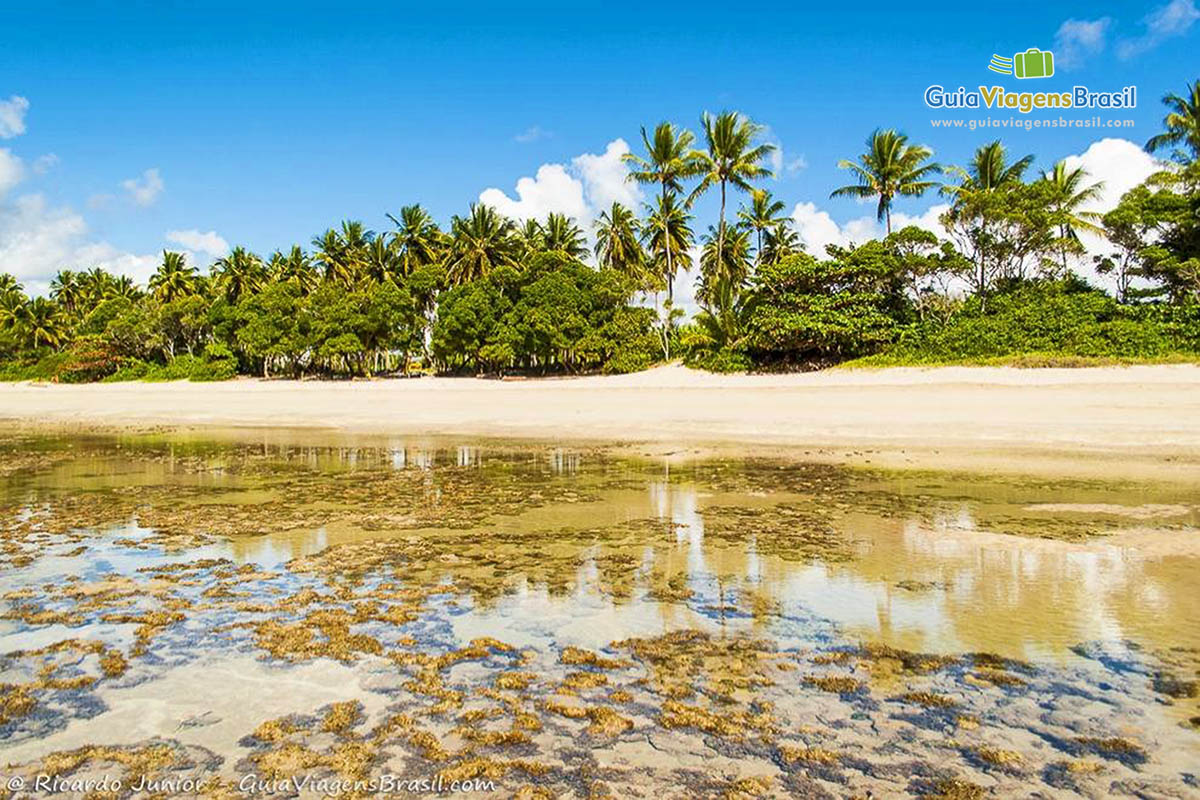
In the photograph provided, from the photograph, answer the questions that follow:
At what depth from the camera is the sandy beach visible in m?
17.8

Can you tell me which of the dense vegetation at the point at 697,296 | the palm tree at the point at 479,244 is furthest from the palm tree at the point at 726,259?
the palm tree at the point at 479,244

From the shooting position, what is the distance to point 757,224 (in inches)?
1980

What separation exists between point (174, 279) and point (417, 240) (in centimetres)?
2693

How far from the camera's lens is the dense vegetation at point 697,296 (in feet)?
101

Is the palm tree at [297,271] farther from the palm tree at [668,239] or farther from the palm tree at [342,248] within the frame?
the palm tree at [668,239]

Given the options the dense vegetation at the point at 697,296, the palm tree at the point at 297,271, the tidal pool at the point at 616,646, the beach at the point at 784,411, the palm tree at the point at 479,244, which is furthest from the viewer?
the palm tree at the point at 297,271

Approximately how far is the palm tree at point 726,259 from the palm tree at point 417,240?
22.2m

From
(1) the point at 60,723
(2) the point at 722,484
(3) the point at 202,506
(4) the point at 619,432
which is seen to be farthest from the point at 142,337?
(1) the point at 60,723

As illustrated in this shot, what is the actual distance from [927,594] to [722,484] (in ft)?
20.5

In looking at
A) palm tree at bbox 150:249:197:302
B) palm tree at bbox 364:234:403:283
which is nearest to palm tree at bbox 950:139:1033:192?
palm tree at bbox 364:234:403:283

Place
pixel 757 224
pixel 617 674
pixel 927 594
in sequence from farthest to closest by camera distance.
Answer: pixel 757 224
pixel 927 594
pixel 617 674

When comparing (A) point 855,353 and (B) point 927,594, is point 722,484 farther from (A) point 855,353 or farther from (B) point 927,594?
(A) point 855,353

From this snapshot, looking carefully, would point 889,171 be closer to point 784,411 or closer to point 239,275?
point 784,411

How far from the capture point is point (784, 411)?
23.5 m
